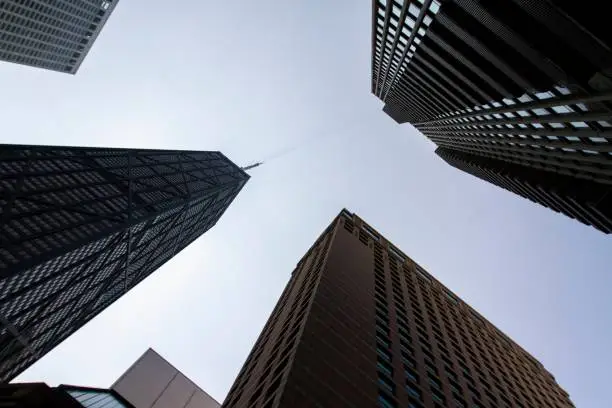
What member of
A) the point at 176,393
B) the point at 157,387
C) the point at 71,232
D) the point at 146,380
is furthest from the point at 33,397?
the point at 176,393

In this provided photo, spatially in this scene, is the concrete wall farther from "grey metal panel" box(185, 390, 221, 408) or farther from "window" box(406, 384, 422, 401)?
"window" box(406, 384, 422, 401)

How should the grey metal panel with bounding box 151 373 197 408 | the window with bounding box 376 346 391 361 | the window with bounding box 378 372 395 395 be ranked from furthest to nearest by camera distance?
the grey metal panel with bounding box 151 373 197 408 < the window with bounding box 376 346 391 361 < the window with bounding box 378 372 395 395

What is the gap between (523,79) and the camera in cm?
3216

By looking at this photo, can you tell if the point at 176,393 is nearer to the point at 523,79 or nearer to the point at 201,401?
the point at 201,401

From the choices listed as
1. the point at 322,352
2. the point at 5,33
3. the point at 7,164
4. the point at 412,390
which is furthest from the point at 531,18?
the point at 5,33

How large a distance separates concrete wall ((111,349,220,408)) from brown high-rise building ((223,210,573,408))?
55.1m

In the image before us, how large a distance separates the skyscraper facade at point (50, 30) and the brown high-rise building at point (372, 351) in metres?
128

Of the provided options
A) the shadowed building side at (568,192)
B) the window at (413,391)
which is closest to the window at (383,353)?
the window at (413,391)

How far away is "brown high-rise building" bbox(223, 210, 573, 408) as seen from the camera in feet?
94.3

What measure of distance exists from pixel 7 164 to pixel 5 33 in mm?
96596

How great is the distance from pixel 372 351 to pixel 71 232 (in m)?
51.6

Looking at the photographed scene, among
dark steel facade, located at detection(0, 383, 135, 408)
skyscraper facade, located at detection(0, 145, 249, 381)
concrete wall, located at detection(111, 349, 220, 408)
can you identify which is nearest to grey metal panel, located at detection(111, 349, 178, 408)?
concrete wall, located at detection(111, 349, 220, 408)

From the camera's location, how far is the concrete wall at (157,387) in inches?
3578

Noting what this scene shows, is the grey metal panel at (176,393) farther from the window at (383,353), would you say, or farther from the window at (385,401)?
the window at (385,401)
